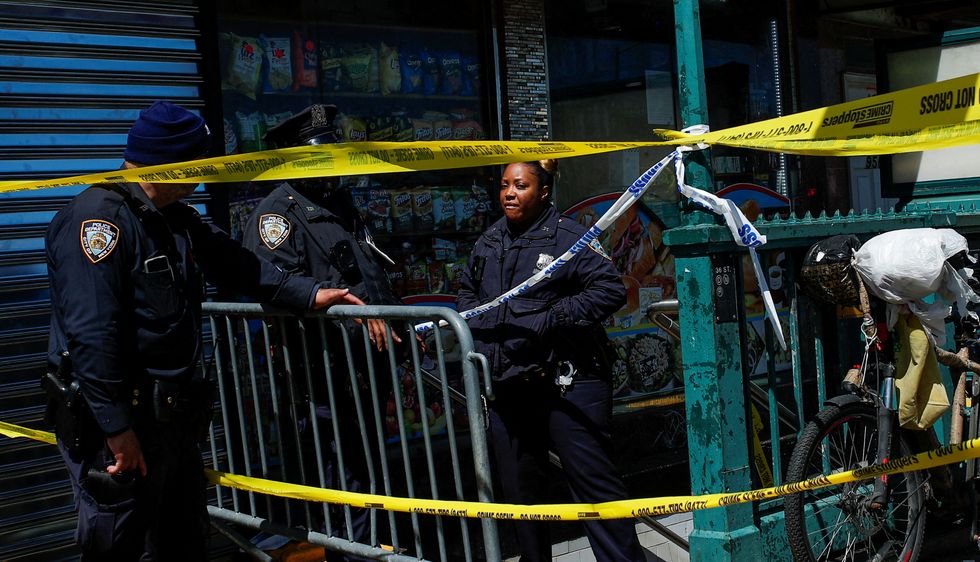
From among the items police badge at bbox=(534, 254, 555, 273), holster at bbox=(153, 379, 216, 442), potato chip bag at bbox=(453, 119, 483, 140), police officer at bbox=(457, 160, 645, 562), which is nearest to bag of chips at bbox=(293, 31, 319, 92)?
potato chip bag at bbox=(453, 119, 483, 140)

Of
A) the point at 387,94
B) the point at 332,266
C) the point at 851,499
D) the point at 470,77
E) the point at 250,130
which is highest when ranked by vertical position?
the point at 470,77

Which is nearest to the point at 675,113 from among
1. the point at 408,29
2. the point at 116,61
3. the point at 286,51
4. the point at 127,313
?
the point at 408,29

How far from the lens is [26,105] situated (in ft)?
17.4

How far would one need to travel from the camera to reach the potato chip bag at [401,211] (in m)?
7.21

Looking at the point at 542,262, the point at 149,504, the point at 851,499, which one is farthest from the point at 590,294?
the point at 149,504

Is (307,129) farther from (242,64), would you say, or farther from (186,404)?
(242,64)

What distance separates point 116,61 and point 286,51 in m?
1.45

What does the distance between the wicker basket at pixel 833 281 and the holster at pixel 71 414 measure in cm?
314

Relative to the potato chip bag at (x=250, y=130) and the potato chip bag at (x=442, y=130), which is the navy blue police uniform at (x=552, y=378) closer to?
the potato chip bag at (x=250, y=130)

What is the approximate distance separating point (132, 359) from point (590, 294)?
72.6 inches

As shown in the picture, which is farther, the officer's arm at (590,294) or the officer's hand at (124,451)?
the officer's arm at (590,294)

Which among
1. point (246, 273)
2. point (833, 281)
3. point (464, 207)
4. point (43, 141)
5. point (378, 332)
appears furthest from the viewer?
point (464, 207)

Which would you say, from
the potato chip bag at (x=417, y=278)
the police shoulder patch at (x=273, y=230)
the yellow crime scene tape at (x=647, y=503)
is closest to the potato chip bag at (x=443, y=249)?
the potato chip bag at (x=417, y=278)

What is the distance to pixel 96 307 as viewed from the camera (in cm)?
357
